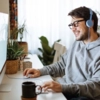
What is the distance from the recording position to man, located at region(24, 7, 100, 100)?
1508 millimetres

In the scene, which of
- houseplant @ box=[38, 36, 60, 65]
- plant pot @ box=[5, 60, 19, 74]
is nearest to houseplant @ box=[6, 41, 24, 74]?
plant pot @ box=[5, 60, 19, 74]

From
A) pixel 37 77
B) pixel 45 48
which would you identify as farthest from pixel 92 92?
pixel 45 48

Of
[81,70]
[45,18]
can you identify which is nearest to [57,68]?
[81,70]

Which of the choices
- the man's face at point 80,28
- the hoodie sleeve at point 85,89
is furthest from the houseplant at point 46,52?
the hoodie sleeve at point 85,89

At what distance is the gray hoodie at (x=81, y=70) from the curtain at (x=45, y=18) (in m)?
1.91

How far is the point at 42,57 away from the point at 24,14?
2.47ft

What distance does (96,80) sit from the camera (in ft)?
4.86

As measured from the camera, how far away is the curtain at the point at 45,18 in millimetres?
3779

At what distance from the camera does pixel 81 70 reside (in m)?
1.70

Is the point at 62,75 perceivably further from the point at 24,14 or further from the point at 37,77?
the point at 24,14

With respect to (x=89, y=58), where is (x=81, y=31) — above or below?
above

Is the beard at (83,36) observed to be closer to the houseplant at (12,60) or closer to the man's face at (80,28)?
the man's face at (80,28)

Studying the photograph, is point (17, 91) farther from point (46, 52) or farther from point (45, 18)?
point (45, 18)

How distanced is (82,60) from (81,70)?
7cm
